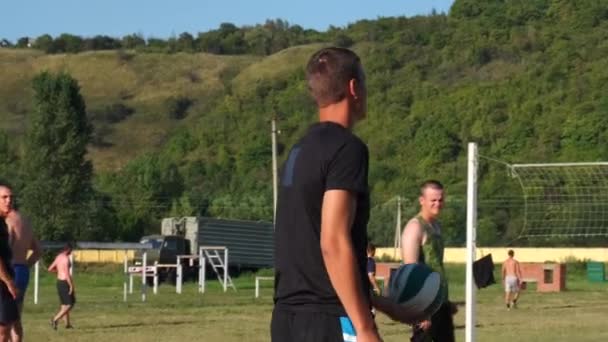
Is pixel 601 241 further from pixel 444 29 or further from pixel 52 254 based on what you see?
pixel 444 29

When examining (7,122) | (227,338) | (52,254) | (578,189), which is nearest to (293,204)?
(227,338)

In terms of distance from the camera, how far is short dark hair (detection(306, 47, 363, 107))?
5461mm

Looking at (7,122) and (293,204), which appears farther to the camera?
(7,122)

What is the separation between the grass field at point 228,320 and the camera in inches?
810

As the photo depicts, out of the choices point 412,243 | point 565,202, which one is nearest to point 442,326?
point 412,243

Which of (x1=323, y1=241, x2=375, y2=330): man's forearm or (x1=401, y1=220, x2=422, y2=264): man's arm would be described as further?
(x1=401, y1=220, x2=422, y2=264): man's arm

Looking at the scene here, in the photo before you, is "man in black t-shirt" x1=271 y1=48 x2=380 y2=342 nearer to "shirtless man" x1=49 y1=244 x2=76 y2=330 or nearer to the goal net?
"shirtless man" x1=49 y1=244 x2=76 y2=330

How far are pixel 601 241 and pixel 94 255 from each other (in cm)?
2479

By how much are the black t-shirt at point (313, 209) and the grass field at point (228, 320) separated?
14.0m

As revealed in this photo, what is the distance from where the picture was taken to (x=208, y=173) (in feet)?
339

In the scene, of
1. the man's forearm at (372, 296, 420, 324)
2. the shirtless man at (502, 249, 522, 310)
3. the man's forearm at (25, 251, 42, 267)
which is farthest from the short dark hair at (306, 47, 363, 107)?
the shirtless man at (502, 249, 522, 310)

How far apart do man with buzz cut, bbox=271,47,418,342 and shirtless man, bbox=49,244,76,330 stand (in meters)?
17.2

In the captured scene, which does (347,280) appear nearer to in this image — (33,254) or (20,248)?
(20,248)

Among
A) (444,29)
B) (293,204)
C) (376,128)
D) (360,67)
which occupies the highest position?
(444,29)
